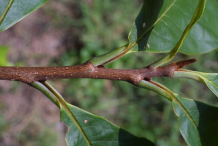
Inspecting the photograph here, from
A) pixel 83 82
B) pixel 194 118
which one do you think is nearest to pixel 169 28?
pixel 194 118

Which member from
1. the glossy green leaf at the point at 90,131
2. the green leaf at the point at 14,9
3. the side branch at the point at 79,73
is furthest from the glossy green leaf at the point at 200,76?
the green leaf at the point at 14,9

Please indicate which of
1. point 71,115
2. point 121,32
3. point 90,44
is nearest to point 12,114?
point 90,44

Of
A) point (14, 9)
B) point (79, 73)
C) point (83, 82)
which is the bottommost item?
point (79, 73)

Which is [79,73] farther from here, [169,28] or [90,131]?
[169,28]

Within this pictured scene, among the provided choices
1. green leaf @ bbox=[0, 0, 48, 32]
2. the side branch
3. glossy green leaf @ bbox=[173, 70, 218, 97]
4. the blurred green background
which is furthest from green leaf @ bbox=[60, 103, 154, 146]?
the blurred green background

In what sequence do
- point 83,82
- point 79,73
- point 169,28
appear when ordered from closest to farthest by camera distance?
point 79,73, point 169,28, point 83,82

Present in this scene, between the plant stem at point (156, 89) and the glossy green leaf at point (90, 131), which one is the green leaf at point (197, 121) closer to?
the plant stem at point (156, 89)

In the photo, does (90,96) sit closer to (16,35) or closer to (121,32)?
(121,32)
